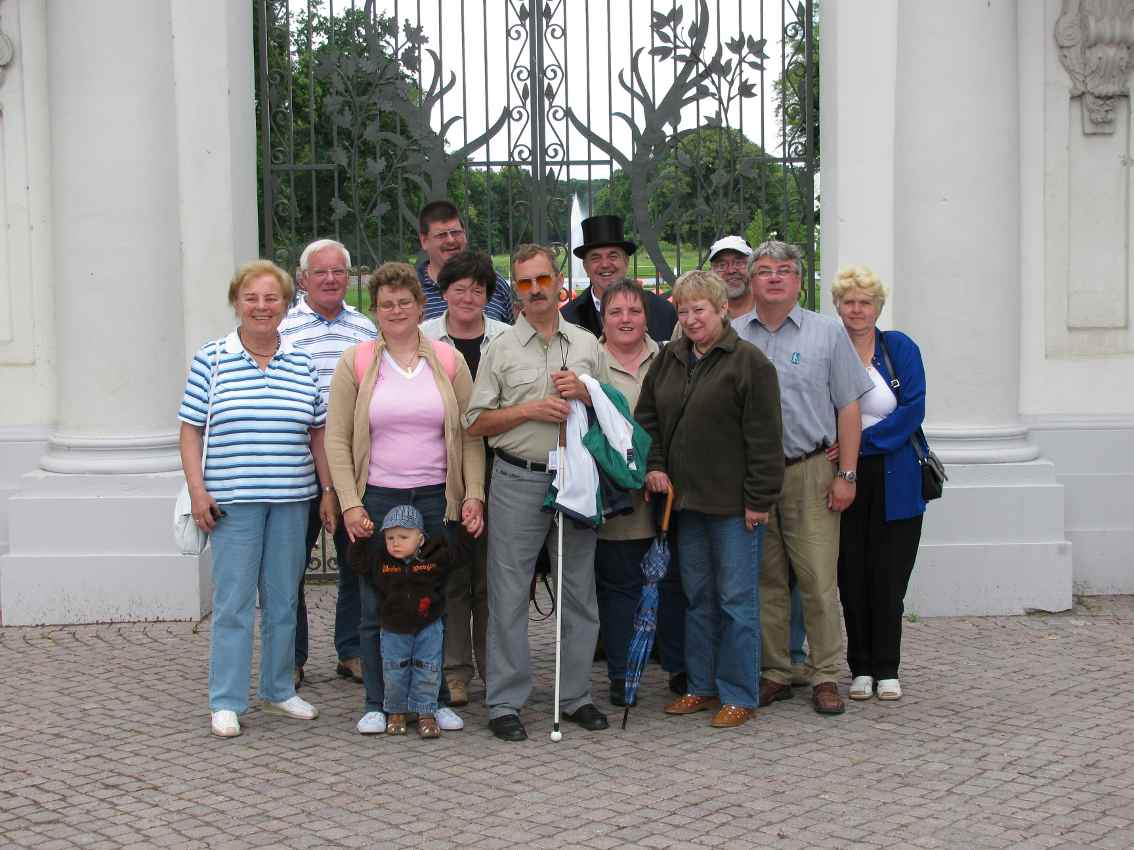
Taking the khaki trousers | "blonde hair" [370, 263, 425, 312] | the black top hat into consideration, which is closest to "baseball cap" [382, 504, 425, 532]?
"blonde hair" [370, 263, 425, 312]

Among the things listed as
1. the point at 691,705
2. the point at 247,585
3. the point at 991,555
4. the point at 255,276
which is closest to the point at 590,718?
the point at 691,705

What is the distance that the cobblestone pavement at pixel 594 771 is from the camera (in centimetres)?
427

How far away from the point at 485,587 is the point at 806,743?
1.35 m

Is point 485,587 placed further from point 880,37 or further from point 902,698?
point 880,37

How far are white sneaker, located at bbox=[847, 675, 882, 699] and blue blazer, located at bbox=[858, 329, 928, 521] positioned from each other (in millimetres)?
633

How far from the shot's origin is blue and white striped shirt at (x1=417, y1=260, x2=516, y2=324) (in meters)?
6.09

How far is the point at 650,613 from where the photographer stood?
17.6 ft

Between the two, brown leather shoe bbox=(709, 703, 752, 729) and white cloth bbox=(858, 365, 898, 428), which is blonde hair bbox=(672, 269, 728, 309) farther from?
brown leather shoe bbox=(709, 703, 752, 729)

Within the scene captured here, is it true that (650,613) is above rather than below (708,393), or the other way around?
below

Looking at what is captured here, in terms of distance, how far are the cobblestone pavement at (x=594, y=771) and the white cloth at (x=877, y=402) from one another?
41.7 inches

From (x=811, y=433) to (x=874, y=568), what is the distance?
61cm

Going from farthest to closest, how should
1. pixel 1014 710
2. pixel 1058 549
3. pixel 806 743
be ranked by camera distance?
pixel 1058 549 < pixel 1014 710 < pixel 806 743

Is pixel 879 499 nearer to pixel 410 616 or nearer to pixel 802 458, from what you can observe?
pixel 802 458

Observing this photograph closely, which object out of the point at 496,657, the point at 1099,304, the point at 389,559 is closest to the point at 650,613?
the point at 496,657
